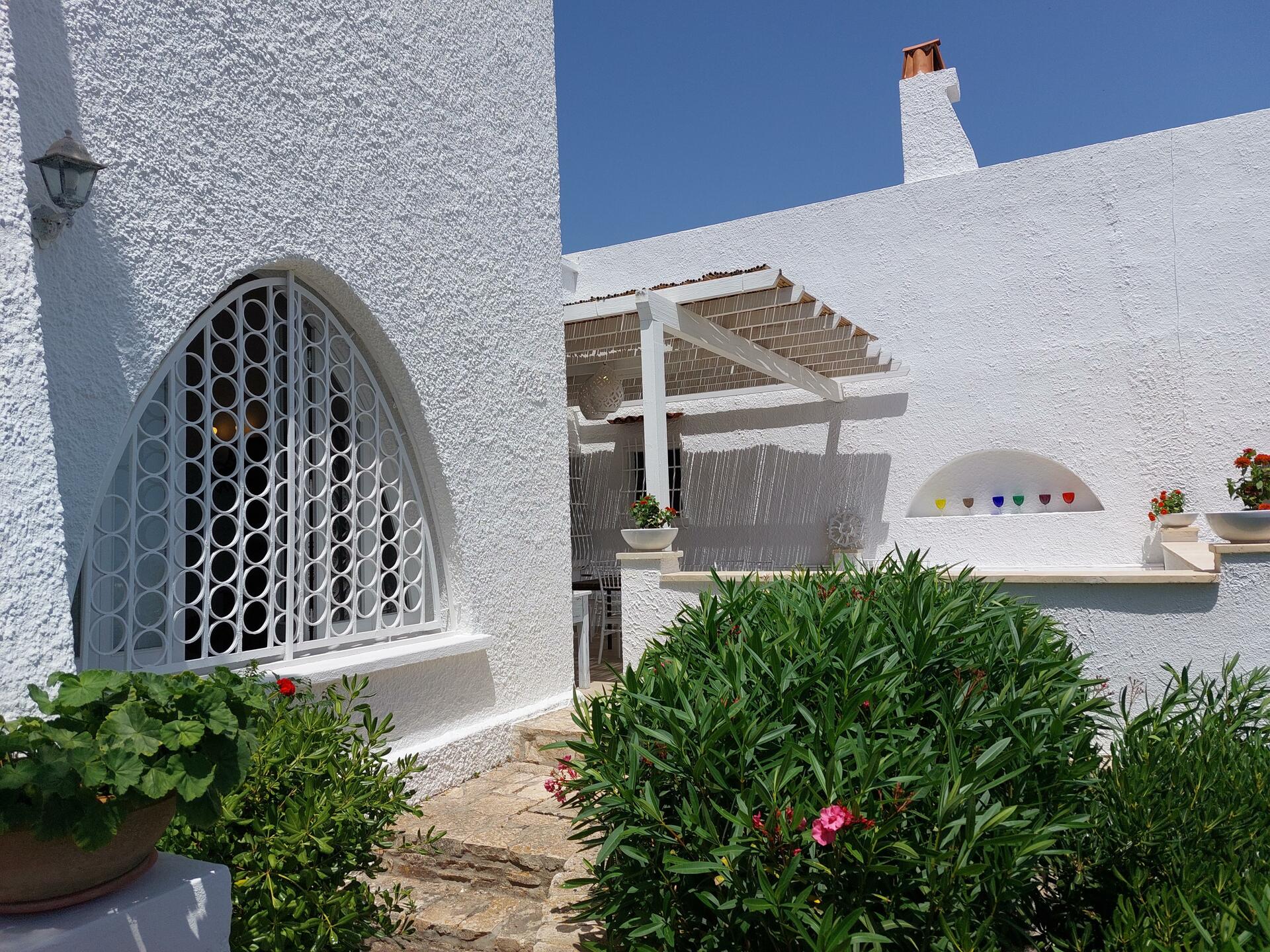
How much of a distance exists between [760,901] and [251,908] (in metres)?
1.62

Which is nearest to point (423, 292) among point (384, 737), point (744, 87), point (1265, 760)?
point (384, 737)

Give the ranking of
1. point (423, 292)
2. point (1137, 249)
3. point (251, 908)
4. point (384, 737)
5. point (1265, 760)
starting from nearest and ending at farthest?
point (251, 908)
point (1265, 760)
point (384, 737)
point (423, 292)
point (1137, 249)

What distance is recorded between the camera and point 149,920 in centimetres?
208

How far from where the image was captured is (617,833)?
8.09 ft

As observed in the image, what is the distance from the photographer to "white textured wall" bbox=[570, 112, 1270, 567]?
348 inches

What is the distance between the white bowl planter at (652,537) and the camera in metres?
7.24

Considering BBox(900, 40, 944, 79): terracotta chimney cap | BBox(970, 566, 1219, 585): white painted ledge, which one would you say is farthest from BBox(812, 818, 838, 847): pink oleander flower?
BBox(900, 40, 944, 79): terracotta chimney cap

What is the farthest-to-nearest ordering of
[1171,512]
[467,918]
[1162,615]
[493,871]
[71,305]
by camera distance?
[1171,512] → [1162,615] → [493,871] → [467,918] → [71,305]

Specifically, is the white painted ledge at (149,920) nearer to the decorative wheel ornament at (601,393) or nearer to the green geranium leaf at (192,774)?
the green geranium leaf at (192,774)

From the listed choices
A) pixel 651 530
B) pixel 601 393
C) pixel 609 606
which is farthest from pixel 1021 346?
pixel 609 606

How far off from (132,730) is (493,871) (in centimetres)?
293

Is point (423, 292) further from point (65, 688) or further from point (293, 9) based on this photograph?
point (65, 688)

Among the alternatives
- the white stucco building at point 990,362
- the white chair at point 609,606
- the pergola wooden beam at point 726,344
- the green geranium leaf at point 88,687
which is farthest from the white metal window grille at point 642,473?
the green geranium leaf at point 88,687

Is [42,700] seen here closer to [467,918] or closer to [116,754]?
[116,754]
